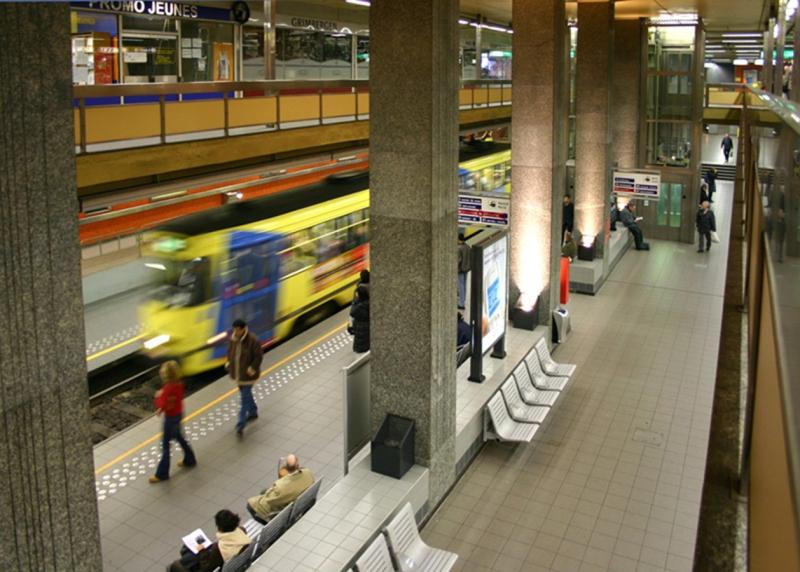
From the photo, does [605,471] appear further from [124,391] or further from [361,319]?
[124,391]

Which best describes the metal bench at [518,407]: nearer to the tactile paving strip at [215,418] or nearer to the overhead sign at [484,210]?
the overhead sign at [484,210]

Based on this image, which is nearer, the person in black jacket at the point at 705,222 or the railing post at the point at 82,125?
the railing post at the point at 82,125

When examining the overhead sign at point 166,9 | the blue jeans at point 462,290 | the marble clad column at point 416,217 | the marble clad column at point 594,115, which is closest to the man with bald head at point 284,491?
the marble clad column at point 416,217

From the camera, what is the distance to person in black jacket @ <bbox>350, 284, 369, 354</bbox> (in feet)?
38.5

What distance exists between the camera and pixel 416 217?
7.58 metres

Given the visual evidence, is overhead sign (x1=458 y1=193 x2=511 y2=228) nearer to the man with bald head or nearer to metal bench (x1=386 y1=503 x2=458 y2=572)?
the man with bald head

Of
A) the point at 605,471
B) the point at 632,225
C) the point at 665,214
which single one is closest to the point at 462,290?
the point at 605,471

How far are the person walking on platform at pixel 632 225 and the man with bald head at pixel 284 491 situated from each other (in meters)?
15.1

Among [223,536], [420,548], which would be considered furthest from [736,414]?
[223,536]

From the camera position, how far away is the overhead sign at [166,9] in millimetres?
14688

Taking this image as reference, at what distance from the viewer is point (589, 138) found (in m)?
17.8

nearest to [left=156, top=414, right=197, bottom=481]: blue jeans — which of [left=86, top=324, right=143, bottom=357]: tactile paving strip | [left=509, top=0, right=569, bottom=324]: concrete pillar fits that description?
[left=86, top=324, right=143, bottom=357]: tactile paving strip

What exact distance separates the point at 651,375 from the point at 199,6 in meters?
11.5

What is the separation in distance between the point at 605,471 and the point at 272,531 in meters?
3.87
